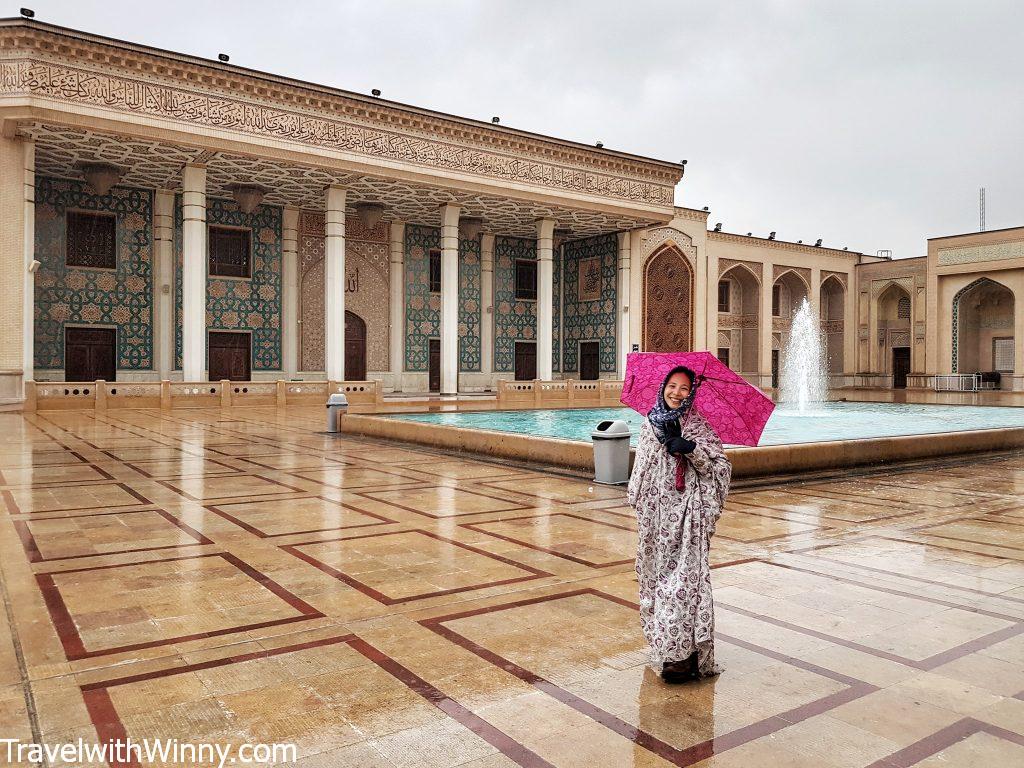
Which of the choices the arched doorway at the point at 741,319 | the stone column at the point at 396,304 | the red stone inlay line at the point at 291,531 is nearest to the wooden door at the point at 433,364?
the stone column at the point at 396,304

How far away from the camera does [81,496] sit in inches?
200

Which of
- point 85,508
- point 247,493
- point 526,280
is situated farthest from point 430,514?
point 526,280

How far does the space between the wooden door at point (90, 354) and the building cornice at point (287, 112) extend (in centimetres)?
526

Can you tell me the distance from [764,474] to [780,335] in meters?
23.4

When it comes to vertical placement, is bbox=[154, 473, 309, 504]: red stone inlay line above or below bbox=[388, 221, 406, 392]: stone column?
below

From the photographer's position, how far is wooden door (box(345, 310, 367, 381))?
1945cm

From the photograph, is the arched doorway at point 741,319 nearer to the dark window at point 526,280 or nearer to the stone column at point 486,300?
the dark window at point 526,280

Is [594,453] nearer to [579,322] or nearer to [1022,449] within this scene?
[1022,449]

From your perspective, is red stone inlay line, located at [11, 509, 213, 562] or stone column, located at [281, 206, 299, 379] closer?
red stone inlay line, located at [11, 509, 213, 562]

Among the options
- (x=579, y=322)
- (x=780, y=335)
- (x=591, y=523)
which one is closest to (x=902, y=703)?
(x=591, y=523)

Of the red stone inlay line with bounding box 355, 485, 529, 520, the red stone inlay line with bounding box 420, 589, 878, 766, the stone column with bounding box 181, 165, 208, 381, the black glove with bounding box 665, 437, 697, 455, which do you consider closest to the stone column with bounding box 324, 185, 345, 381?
the stone column with bounding box 181, 165, 208, 381

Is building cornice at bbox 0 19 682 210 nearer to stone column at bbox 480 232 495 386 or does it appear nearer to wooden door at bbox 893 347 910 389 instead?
stone column at bbox 480 232 495 386

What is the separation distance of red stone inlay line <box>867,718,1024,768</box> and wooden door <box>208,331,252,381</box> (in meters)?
17.5

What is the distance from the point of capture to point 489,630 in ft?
8.89
